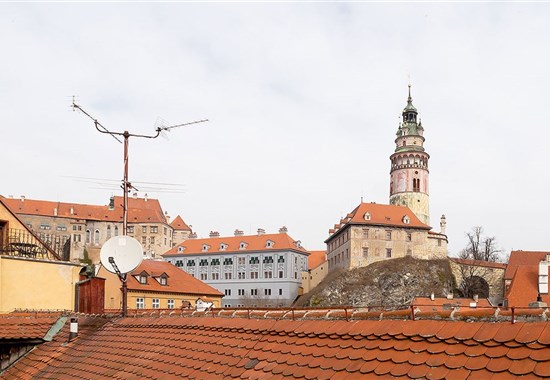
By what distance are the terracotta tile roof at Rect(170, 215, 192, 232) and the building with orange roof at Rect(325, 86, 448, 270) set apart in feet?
129

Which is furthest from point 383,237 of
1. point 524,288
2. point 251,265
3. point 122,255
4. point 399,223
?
point 122,255

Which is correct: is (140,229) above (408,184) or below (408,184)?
below

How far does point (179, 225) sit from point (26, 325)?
13126cm

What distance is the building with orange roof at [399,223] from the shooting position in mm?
100688

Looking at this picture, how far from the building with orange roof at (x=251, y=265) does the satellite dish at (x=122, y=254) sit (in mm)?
93985

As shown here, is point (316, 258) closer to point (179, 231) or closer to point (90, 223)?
point (179, 231)

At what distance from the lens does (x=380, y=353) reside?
553 cm

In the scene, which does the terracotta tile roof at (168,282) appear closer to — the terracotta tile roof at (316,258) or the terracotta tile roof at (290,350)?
the terracotta tile roof at (290,350)

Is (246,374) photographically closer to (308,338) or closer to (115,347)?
(308,338)

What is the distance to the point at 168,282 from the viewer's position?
183ft

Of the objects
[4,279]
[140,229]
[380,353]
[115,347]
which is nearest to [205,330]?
[115,347]

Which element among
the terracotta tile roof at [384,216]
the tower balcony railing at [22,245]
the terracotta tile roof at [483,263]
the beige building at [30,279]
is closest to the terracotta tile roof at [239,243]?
the terracotta tile roof at [384,216]

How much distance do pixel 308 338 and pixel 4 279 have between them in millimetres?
12164

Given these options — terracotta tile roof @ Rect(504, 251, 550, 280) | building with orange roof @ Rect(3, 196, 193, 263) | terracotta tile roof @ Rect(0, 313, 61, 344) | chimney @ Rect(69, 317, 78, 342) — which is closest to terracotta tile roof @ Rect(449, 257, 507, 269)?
terracotta tile roof @ Rect(504, 251, 550, 280)
